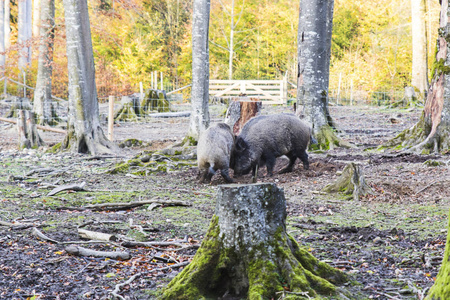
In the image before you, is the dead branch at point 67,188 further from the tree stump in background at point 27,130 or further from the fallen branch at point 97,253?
the tree stump in background at point 27,130

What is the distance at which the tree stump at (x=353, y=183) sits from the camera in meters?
6.62

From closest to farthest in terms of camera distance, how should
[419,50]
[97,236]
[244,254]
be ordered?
[244,254] < [97,236] < [419,50]

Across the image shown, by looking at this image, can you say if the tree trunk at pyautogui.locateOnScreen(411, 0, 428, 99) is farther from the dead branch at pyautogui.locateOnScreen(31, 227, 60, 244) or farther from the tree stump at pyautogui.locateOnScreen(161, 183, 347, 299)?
the tree stump at pyautogui.locateOnScreen(161, 183, 347, 299)

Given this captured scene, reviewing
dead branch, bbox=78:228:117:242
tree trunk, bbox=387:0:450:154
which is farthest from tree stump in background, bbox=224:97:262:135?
dead branch, bbox=78:228:117:242

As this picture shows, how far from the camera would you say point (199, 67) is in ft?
39.2

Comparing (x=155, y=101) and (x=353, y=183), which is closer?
(x=353, y=183)

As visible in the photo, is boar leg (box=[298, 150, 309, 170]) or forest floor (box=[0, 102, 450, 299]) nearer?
forest floor (box=[0, 102, 450, 299])

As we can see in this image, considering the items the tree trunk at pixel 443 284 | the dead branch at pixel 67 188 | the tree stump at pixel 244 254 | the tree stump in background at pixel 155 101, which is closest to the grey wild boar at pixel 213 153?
the dead branch at pixel 67 188

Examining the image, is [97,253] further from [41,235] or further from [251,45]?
[251,45]

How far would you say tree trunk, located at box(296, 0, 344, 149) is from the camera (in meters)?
11.2

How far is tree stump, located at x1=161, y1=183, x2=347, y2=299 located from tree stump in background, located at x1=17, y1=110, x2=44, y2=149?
10453mm

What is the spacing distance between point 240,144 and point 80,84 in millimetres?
5011

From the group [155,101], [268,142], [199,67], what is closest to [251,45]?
[155,101]

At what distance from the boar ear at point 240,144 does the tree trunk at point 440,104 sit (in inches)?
133
